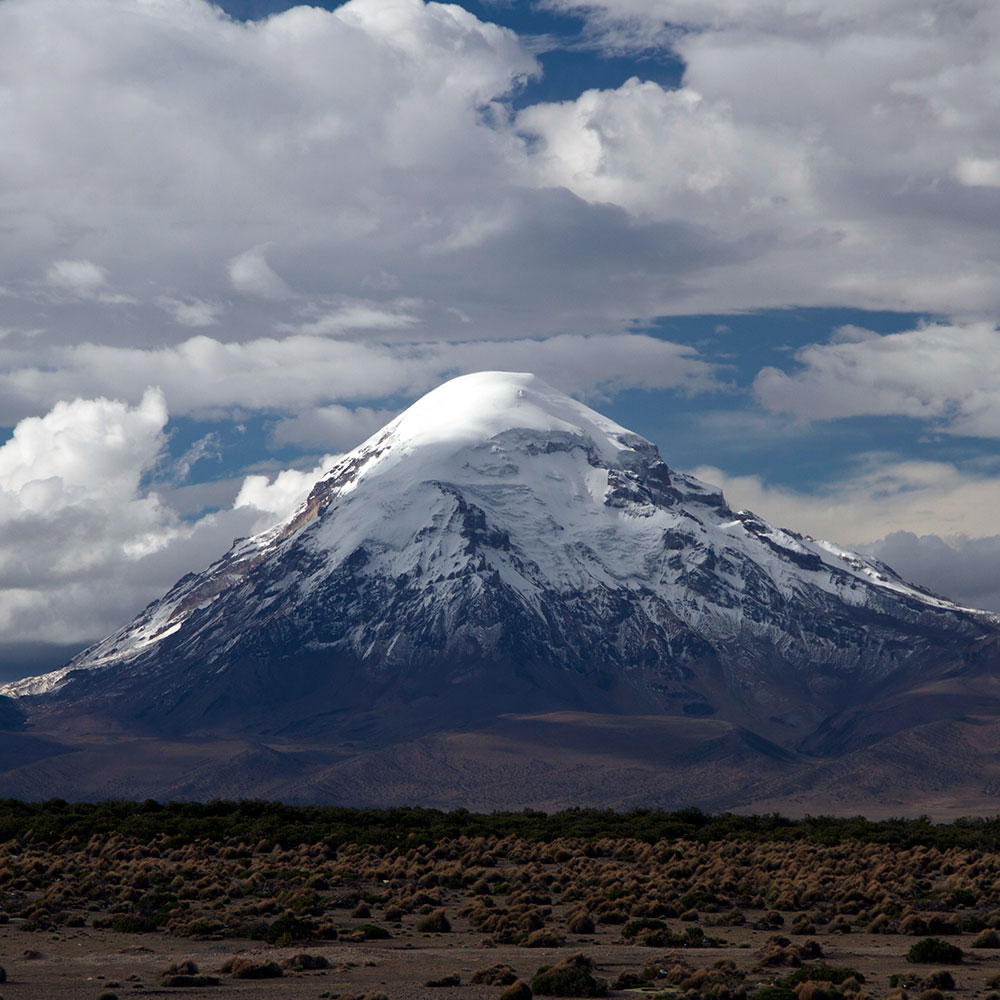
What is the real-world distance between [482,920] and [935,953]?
17.7 meters

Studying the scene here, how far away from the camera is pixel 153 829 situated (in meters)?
90.1

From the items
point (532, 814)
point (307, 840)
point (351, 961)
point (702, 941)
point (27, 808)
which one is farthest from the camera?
point (532, 814)

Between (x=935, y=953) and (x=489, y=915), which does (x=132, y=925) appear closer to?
(x=489, y=915)

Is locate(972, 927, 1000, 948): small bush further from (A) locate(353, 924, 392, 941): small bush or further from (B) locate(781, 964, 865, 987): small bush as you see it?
(A) locate(353, 924, 392, 941): small bush

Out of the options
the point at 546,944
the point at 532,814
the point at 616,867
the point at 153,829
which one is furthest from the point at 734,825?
the point at 546,944

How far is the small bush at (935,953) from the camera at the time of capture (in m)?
51.2

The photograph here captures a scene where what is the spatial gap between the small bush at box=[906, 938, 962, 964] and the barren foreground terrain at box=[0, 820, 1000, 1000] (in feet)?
0.46

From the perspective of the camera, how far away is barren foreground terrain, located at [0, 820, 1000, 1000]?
45188 mm

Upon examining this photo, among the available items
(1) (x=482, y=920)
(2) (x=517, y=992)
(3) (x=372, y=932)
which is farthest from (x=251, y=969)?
(1) (x=482, y=920)

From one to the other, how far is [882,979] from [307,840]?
48128 mm

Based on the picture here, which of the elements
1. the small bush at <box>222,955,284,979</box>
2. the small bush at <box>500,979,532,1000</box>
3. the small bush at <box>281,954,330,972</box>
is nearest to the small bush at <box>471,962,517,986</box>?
the small bush at <box>500,979,532,1000</box>

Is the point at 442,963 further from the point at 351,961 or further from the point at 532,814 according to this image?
the point at 532,814

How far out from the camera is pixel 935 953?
5125 centimetres

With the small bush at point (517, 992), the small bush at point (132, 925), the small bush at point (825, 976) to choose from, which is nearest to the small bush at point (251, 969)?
the small bush at point (517, 992)
